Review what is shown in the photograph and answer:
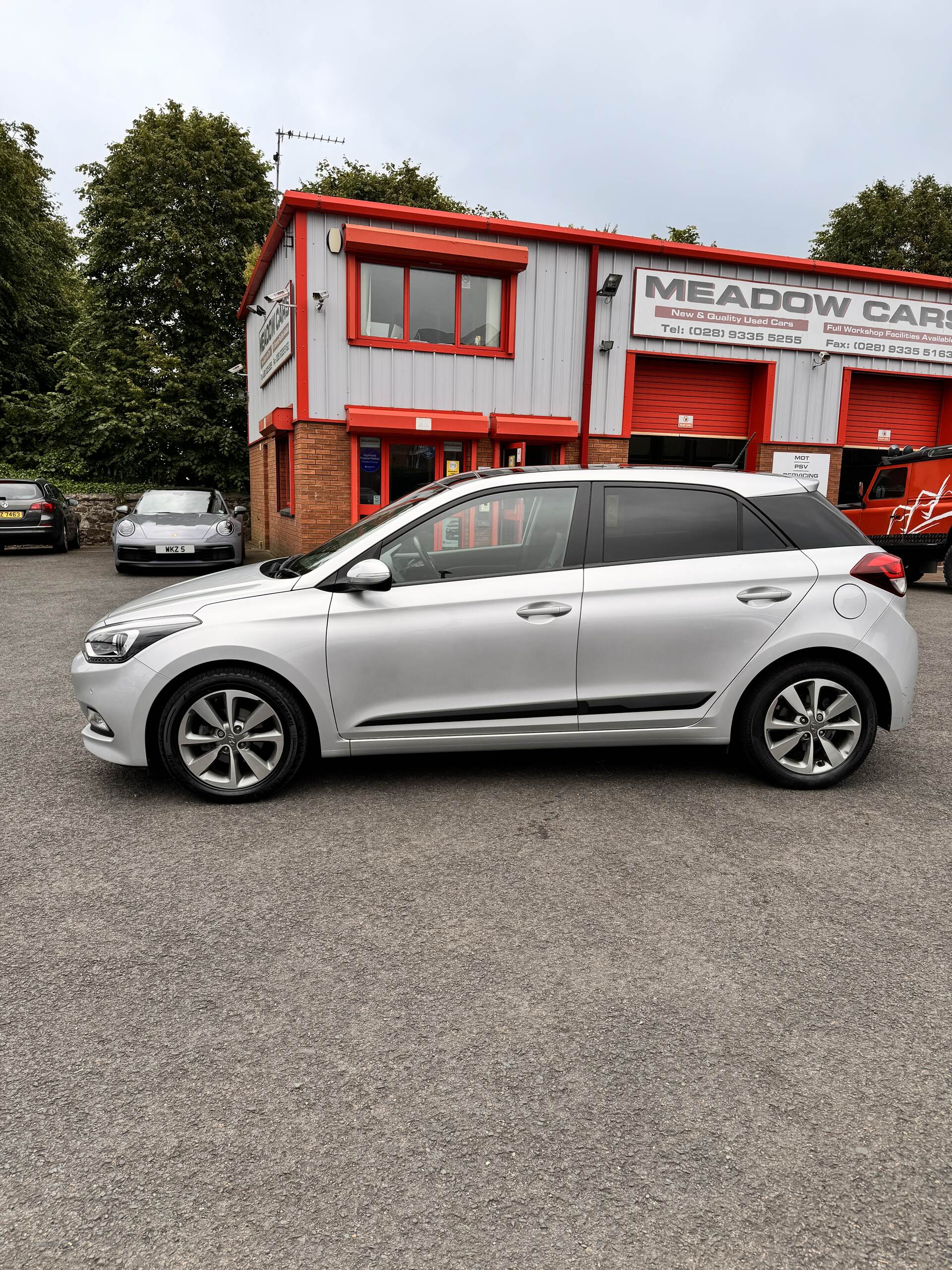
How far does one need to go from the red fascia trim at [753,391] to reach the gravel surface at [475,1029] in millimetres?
12106

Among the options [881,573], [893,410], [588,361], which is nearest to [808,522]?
[881,573]

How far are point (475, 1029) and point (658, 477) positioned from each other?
118 inches

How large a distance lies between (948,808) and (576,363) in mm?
12125

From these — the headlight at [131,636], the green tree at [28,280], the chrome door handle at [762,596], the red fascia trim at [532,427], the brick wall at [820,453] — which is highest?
the green tree at [28,280]

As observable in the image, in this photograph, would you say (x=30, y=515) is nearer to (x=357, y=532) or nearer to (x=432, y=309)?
(x=432, y=309)

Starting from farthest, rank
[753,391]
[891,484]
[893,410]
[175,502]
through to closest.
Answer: [893,410] < [753,391] < [175,502] < [891,484]

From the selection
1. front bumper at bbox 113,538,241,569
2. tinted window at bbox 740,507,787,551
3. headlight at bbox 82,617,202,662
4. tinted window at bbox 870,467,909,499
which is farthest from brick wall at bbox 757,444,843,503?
headlight at bbox 82,617,202,662

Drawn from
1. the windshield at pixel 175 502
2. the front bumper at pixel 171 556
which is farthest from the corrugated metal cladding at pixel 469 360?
the windshield at pixel 175 502

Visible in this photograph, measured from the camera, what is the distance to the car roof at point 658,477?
443cm

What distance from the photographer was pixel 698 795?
432 cm

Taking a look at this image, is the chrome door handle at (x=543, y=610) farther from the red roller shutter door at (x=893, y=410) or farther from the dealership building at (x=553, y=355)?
the red roller shutter door at (x=893, y=410)

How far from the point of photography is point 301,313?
1331cm

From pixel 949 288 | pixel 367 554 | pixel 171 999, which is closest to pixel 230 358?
pixel 949 288

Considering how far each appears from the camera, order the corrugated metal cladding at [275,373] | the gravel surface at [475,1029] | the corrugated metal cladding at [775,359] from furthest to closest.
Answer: the corrugated metal cladding at [775,359]
the corrugated metal cladding at [275,373]
the gravel surface at [475,1029]
